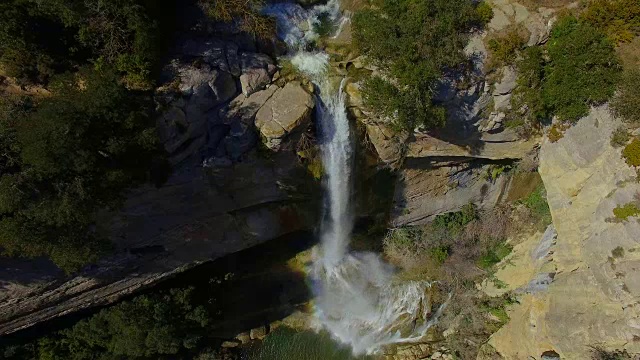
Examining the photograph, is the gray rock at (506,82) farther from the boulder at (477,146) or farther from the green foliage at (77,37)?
the green foliage at (77,37)

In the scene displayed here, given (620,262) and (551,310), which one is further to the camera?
(551,310)

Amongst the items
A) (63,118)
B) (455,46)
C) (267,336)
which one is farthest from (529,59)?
(267,336)

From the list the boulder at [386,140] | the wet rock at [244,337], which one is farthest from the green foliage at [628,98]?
the wet rock at [244,337]

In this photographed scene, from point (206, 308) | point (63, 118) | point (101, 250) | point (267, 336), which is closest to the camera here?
point (63, 118)

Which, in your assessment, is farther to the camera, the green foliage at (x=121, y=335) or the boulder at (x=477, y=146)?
the green foliage at (x=121, y=335)

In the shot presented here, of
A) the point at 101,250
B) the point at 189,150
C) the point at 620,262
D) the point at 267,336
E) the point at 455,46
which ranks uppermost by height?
the point at 455,46

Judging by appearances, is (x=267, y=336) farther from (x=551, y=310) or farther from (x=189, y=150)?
(x=551, y=310)

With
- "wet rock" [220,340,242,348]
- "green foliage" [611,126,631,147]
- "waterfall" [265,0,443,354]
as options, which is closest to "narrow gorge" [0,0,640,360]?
"green foliage" [611,126,631,147]
